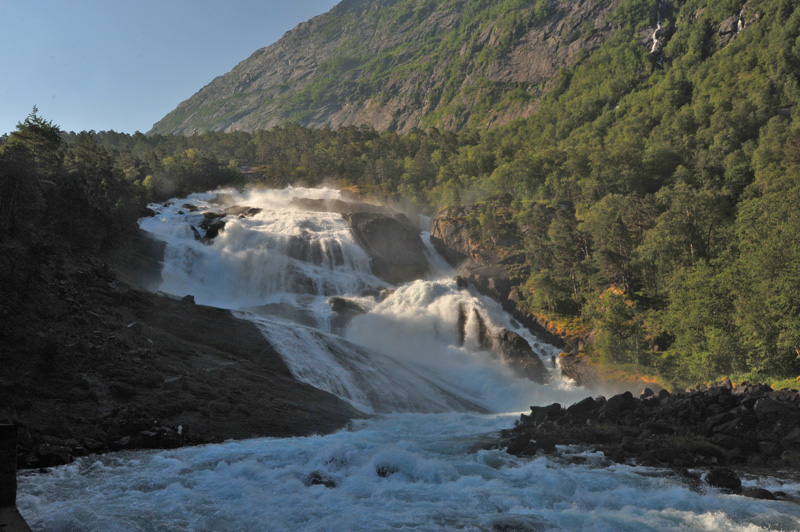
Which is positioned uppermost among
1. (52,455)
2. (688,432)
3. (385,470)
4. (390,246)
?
(390,246)

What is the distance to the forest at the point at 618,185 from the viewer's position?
38750 mm

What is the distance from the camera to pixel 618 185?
83.2m

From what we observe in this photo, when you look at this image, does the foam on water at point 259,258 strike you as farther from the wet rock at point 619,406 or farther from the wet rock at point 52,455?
the wet rock at point 52,455

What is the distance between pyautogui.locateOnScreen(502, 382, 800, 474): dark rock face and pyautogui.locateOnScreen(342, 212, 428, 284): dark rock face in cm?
3703

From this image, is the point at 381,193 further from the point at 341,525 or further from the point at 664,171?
the point at 341,525

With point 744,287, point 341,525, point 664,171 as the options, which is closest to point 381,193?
point 664,171

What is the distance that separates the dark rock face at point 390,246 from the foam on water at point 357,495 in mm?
45816

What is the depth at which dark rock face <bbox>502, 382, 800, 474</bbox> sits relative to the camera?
64.2 ft

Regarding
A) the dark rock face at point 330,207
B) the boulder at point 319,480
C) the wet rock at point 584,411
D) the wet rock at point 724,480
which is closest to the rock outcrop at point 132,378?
the boulder at point 319,480

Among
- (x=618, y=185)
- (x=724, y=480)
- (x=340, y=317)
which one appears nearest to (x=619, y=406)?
(x=724, y=480)

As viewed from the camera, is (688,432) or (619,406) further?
(619,406)

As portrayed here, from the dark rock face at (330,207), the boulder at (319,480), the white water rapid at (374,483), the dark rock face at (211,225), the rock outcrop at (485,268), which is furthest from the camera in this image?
the dark rock face at (330,207)

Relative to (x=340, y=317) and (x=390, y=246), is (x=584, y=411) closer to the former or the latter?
(x=340, y=317)

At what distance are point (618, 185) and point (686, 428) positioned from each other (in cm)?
6689
